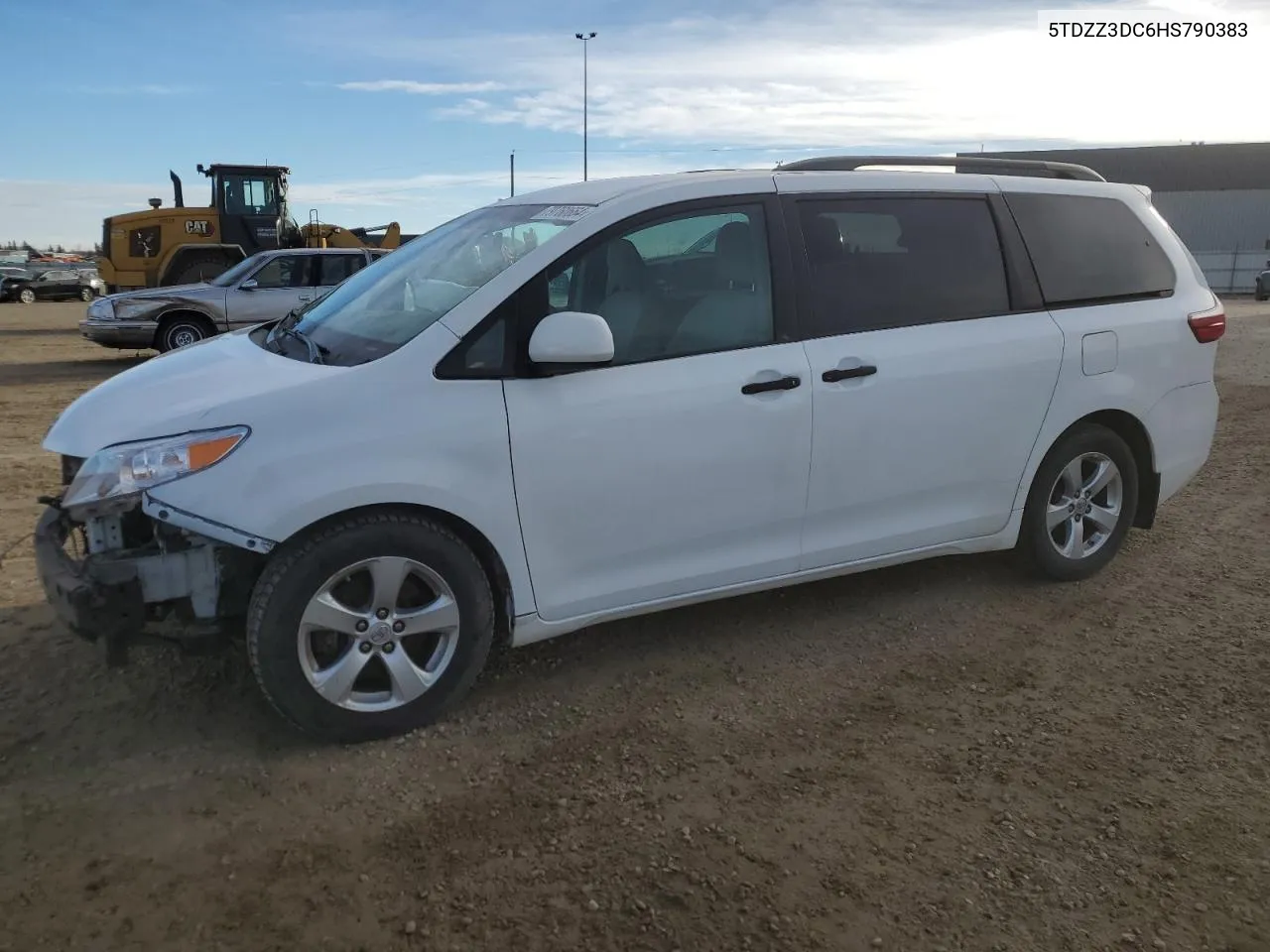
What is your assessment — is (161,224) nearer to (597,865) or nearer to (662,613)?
(662,613)

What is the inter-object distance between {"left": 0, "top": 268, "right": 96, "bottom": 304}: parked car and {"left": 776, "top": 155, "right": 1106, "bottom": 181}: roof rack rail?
1338 inches

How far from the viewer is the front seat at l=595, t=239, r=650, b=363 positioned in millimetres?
3545

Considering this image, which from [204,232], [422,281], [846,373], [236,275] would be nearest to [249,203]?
[204,232]

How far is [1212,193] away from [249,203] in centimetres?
4562

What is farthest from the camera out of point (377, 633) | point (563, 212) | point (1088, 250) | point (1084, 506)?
point (1084, 506)

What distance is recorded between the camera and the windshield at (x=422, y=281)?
3504mm

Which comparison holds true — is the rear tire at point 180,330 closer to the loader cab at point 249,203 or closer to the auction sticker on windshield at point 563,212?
the loader cab at point 249,203

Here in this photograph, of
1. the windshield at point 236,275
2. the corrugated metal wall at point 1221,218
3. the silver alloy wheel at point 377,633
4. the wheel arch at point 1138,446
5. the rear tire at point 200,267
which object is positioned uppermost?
the corrugated metal wall at point 1221,218

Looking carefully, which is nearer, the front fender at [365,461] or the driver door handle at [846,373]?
the front fender at [365,461]

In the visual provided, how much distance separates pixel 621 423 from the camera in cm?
345

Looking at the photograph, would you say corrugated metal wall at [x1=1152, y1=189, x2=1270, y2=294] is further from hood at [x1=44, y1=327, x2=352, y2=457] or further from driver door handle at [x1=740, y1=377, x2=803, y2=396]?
hood at [x1=44, y1=327, x2=352, y2=457]

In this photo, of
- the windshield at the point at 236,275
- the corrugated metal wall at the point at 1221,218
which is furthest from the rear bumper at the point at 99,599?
the corrugated metal wall at the point at 1221,218

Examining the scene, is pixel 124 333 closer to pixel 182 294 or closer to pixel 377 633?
pixel 182 294

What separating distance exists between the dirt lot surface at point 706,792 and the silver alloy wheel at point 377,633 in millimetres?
226
